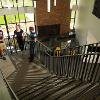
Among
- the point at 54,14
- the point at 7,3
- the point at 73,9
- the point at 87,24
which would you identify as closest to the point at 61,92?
the point at 87,24

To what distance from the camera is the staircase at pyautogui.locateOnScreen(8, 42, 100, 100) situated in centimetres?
354

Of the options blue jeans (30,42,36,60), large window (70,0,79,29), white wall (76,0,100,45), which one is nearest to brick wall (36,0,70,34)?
large window (70,0,79,29)

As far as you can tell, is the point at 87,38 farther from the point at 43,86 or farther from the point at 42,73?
the point at 43,86

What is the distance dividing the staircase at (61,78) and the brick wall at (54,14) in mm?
5334

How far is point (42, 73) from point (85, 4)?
7.42 meters

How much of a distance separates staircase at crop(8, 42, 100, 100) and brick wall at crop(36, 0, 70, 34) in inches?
210

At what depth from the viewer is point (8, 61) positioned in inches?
294

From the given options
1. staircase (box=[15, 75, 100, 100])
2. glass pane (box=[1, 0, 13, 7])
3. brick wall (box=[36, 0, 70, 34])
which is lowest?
staircase (box=[15, 75, 100, 100])

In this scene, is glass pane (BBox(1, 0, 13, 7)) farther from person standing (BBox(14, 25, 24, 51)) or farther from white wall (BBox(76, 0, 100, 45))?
person standing (BBox(14, 25, 24, 51))

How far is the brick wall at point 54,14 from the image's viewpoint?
1263 cm

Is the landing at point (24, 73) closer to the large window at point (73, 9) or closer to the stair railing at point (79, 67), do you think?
the stair railing at point (79, 67)

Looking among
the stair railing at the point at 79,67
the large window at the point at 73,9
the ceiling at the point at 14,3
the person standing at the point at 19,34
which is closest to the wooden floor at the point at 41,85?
the stair railing at the point at 79,67

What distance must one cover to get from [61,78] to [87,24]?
292 inches

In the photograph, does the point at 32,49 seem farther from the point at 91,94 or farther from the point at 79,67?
the point at 91,94
